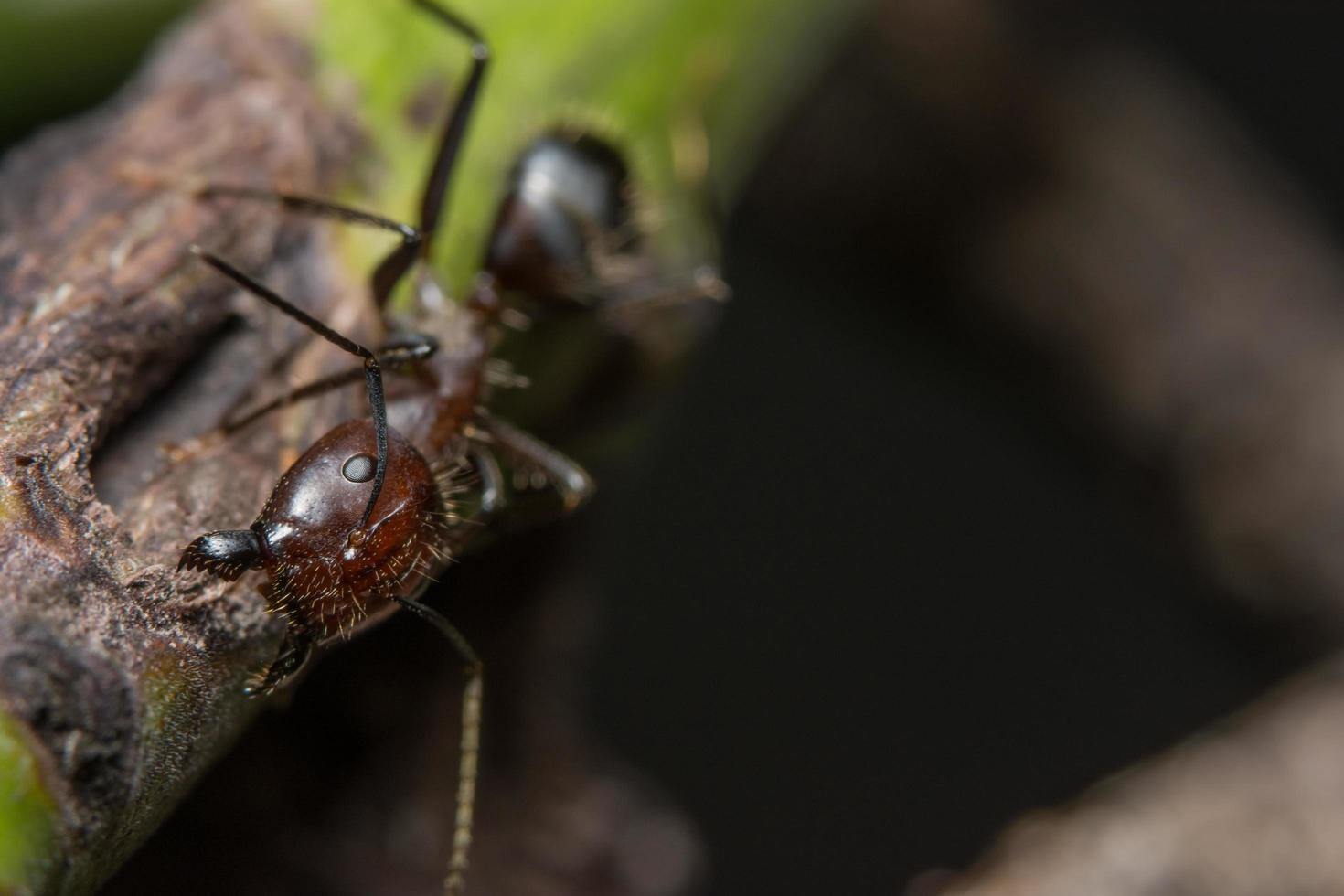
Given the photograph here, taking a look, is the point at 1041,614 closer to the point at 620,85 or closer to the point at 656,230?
the point at 656,230

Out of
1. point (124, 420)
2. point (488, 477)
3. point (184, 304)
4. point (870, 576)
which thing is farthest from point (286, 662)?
point (870, 576)

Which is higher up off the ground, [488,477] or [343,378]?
[343,378]

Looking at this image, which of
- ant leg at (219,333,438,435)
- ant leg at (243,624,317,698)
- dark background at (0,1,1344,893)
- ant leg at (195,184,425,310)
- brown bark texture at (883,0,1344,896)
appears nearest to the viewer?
ant leg at (243,624,317,698)

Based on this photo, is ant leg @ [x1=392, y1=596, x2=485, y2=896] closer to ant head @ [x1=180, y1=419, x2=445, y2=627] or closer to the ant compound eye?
ant head @ [x1=180, y1=419, x2=445, y2=627]

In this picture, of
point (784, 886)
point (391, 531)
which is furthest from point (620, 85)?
point (784, 886)

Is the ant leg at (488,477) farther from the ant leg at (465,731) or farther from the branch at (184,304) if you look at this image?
the ant leg at (465,731)

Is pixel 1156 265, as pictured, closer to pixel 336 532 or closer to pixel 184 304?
pixel 336 532

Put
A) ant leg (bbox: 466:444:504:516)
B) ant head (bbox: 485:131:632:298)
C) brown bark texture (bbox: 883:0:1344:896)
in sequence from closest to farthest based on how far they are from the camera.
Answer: ant leg (bbox: 466:444:504:516), ant head (bbox: 485:131:632:298), brown bark texture (bbox: 883:0:1344:896)

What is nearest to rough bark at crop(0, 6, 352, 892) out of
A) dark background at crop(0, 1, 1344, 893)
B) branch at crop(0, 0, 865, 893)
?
branch at crop(0, 0, 865, 893)
